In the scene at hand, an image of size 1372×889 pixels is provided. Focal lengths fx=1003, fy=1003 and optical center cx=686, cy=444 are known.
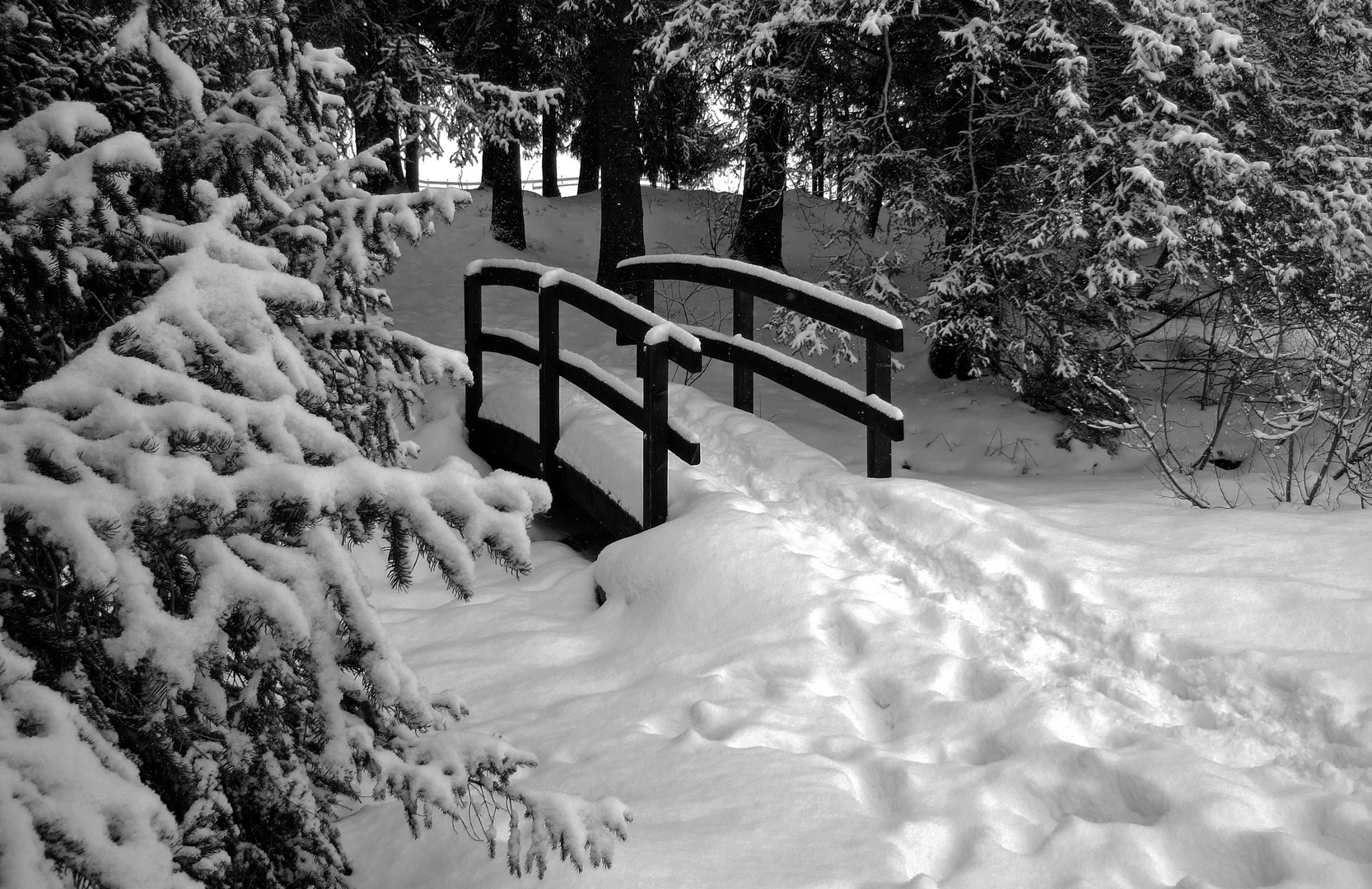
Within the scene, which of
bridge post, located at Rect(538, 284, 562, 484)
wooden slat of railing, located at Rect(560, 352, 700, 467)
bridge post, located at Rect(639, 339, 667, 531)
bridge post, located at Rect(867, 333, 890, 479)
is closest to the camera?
wooden slat of railing, located at Rect(560, 352, 700, 467)

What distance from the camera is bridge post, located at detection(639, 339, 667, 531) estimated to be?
5.25 m

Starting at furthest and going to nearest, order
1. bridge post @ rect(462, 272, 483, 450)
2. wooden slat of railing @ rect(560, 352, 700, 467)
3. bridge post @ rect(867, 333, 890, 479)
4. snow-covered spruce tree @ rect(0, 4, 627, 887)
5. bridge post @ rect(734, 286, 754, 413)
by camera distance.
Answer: bridge post @ rect(462, 272, 483, 450) < bridge post @ rect(734, 286, 754, 413) < bridge post @ rect(867, 333, 890, 479) < wooden slat of railing @ rect(560, 352, 700, 467) < snow-covered spruce tree @ rect(0, 4, 627, 887)

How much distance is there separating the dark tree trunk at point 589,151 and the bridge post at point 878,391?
12.9 m

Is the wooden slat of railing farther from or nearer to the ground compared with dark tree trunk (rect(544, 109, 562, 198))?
nearer to the ground

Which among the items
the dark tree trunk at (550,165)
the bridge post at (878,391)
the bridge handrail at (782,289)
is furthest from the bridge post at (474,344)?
the dark tree trunk at (550,165)

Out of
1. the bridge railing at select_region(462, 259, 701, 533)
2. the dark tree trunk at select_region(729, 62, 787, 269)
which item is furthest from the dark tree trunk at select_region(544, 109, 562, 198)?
the bridge railing at select_region(462, 259, 701, 533)

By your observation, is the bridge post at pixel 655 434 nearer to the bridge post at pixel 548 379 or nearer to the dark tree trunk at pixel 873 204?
the bridge post at pixel 548 379

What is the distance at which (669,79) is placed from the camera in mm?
13086

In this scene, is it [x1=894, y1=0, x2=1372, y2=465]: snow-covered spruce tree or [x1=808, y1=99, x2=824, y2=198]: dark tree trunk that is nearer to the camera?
[x1=894, y1=0, x2=1372, y2=465]: snow-covered spruce tree

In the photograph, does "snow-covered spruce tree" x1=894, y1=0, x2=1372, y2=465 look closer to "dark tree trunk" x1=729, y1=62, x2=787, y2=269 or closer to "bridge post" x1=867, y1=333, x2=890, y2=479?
"dark tree trunk" x1=729, y1=62, x2=787, y2=269

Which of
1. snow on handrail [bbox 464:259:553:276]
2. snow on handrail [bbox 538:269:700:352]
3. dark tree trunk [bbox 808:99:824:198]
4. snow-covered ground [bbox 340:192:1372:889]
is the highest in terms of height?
dark tree trunk [bbox 808:99:824:198]

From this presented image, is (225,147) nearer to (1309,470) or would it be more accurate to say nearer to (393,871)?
(393,871)

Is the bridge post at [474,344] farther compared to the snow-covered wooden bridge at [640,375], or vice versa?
the bridge post at [474,344]

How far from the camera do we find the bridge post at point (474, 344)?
7.45 metres
